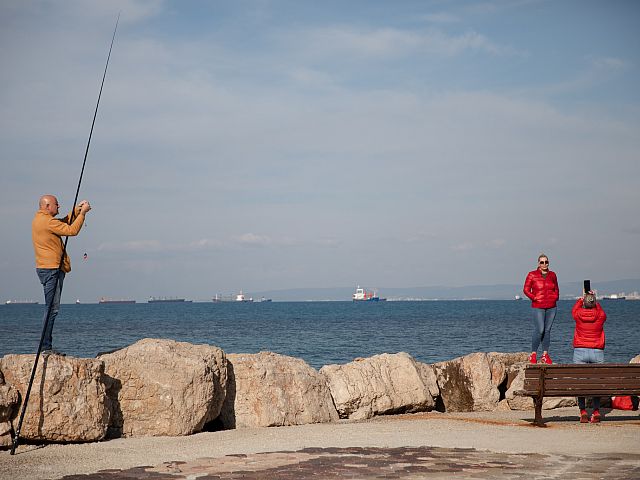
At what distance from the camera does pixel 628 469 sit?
7.94 m

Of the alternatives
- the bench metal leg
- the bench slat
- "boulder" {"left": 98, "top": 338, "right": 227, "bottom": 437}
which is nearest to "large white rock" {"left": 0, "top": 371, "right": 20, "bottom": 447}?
"boulder" {"left": 98, "top": 338, "right": 227, "bottom": 437}

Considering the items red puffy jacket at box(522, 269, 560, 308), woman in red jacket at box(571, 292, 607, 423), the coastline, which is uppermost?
red puffy jacket at box(522, 269, 560, 308)

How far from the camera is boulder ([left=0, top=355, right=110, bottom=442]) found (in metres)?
9.41

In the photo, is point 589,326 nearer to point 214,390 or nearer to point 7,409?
point 214,390

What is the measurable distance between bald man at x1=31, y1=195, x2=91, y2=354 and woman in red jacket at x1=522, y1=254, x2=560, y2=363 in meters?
7.01

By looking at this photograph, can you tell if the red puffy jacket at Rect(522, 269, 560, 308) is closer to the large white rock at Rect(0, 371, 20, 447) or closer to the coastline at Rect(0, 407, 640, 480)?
the coastline at Rect(0, 407, 640, 480)

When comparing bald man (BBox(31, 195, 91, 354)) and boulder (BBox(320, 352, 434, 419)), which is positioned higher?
bald man (BBox(31, 195, 91, 354))

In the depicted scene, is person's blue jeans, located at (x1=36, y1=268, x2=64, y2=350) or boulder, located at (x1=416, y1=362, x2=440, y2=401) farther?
boulder, located at (x1=416, y1=362, x2=440, y2=401)

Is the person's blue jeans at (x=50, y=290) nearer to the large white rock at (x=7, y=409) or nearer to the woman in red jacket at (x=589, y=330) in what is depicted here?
the large white rock at (x=7, y=409)

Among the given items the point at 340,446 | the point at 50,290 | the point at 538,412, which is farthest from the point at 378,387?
the point at 50,290

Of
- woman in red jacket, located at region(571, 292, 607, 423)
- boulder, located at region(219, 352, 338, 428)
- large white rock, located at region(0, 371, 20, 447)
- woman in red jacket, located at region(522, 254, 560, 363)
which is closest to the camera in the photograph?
large white rock, located at region(0, 371, 20, 447)

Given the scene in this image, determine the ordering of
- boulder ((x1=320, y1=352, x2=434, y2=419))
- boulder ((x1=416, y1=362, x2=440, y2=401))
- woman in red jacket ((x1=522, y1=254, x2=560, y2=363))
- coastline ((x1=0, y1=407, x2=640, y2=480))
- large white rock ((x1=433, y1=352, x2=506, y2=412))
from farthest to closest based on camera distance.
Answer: large white rock ((x1=433, y1=352, x2=506, y2=412)), boulder ((x1=416, y1=362, x2=440, y2=401)), woman in red jacket ((x1=522, y1=254, x2=560, y2=363)), boulder ((x1=320, y1=352, x2=434, y2=419)), coastline ((x1=0, y1=407, x2=640, y2=480))

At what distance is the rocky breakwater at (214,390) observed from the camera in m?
9.51

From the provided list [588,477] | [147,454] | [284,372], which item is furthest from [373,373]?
[588,477]
